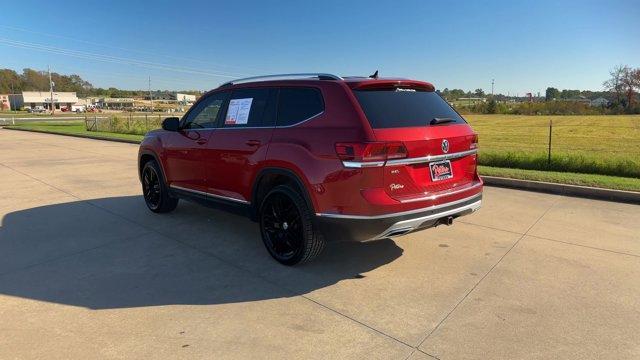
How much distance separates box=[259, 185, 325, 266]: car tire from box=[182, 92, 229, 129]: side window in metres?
1.47

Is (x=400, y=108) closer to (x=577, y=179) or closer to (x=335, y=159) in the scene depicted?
(x=335, y=159)

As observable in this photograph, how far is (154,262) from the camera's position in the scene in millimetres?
4566

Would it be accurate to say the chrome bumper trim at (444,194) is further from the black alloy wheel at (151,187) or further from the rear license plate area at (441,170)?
the black alloy wheel at (151,187)

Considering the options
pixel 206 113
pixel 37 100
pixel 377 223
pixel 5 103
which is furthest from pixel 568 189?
pixel 5 103

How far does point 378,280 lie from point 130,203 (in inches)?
191

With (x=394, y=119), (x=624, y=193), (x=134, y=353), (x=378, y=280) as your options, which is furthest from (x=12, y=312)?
(x=624, y=193)

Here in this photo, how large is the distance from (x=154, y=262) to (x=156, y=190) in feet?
7.35

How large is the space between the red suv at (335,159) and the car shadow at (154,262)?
40 centimetres

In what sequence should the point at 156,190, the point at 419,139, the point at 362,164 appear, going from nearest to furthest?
1. the point at 362,164
2. the point at 419,139
3. the point at 156,190

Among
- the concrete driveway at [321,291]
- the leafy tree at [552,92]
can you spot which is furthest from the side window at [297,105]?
the leafy tree at [552,92]

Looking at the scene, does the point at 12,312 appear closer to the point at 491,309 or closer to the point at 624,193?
the point at 491,309

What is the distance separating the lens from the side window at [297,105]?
165 inches

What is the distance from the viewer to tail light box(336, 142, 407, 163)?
366cm

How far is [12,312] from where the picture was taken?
354 centimetres
